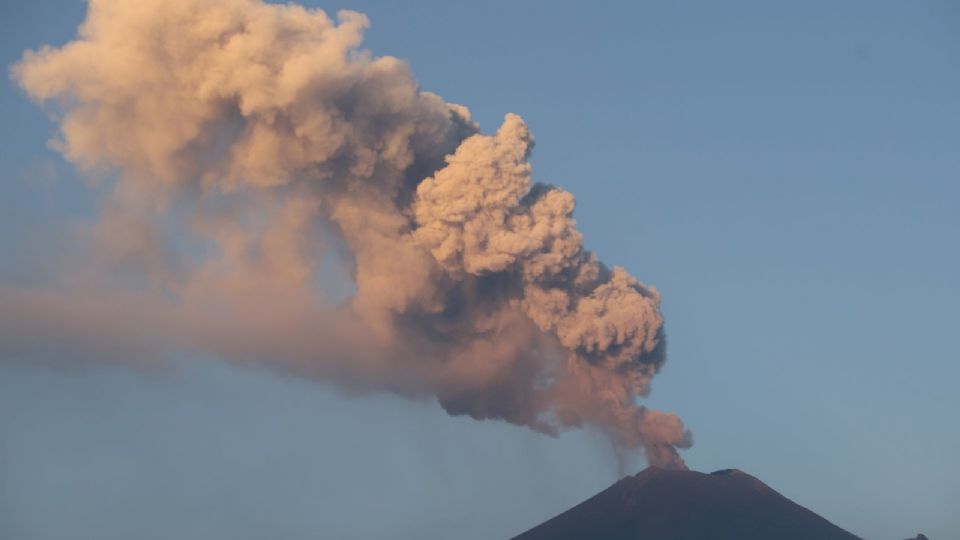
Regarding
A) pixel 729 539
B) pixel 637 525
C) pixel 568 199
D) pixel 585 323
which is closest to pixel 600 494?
pixel 637 525

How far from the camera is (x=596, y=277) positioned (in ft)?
180

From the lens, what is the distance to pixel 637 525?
5831cm

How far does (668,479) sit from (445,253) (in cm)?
1705

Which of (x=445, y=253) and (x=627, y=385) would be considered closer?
(x=445, y=253)

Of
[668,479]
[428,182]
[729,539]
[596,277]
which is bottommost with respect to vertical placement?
[729,539]

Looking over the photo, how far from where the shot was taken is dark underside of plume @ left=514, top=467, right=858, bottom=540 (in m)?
56.7

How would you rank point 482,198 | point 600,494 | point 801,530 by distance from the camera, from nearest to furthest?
1. point 482,198
2. point 801,530
3. point 600,494

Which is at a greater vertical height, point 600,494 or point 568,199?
point 568,199

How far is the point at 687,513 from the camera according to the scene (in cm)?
5691

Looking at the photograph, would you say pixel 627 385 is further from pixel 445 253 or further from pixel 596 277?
pixel 445 253

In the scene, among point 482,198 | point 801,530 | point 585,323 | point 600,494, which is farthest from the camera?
point 600,494

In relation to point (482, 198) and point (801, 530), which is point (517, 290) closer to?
point (482, 198)

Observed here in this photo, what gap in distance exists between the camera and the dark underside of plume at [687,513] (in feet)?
186

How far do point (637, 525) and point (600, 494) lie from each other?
467 cm
